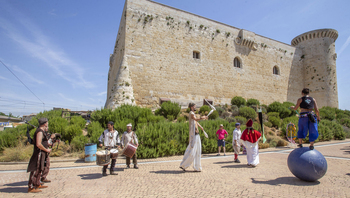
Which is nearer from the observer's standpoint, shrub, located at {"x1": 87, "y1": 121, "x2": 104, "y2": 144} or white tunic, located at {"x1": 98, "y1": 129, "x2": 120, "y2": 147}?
white tunic, located at {"x1": 98, "y1": 129, "x2": 120, "y2": 147}

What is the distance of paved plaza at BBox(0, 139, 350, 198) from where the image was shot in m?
3.39

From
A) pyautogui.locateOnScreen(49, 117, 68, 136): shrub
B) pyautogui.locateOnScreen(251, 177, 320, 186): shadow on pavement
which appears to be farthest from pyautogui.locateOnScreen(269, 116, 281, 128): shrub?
pyautogui.locateOnScreen(49, 117, 68, 136): shrub

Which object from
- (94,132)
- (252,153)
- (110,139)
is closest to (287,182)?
(252,153)

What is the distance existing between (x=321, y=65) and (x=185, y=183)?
28.2 meters

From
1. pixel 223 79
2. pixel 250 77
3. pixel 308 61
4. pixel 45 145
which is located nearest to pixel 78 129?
pixel 45 145

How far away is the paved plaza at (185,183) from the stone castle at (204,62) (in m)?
8.38

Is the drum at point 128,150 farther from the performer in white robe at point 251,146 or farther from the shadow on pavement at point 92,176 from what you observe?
the performer in white robe at point 251,146

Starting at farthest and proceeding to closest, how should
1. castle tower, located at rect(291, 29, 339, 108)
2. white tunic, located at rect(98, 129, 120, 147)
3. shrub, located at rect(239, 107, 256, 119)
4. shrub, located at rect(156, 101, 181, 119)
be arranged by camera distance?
castle tower, located at rect(291, 29, 339, 108)
shrub, located at rect(239, 107, 256, 119)
shrub, located at rect(156, 101, 181, 119)
white tunic, located at rect(98, 129, 120, 147)

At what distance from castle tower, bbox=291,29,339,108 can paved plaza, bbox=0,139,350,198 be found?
929 inches

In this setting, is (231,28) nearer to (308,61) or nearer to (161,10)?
(161,10)

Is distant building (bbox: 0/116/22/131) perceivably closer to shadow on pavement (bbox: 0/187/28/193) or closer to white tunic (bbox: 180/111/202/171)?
shadow on pavement (bbox: 0/187/28/193)

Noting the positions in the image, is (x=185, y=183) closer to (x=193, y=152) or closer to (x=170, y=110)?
(x=193, y=152)

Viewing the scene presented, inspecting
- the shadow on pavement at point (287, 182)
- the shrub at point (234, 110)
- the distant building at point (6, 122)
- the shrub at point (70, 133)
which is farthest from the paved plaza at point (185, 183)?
the distant building at point (6, 122)

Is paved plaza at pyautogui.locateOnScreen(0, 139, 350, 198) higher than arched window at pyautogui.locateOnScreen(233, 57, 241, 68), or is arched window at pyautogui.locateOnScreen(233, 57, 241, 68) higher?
arched window at pyautogui.locateOnScreen(233, 57, 241, 68)
